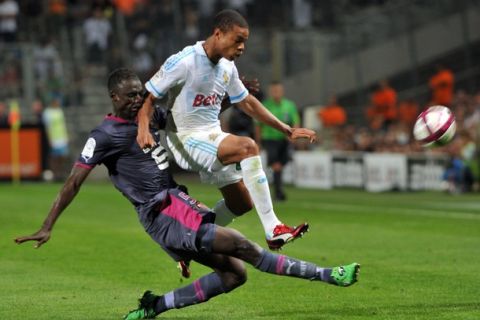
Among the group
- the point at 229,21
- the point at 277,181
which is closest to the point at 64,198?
the point at 229,21

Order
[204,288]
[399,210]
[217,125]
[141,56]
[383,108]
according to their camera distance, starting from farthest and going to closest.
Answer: [141,56]
[383,108]
[399,210]
[217,125]
[204,288]

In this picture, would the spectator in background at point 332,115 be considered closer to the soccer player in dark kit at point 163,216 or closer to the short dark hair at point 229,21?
the short dark hair at point 229,21

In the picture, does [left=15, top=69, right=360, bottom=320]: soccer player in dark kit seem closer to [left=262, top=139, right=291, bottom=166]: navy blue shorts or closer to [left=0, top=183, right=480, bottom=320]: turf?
[left=0, top=183, right=480, bottom=320]: turf

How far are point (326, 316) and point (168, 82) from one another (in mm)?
2234

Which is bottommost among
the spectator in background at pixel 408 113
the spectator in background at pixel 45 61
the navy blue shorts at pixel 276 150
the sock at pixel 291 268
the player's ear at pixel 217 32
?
the sock at pixel 291 268

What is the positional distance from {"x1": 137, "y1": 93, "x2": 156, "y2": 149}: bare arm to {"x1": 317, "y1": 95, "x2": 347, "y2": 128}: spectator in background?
21.5m

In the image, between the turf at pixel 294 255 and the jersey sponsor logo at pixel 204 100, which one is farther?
the turf at pixel 294 255

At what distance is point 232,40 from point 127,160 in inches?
52.8

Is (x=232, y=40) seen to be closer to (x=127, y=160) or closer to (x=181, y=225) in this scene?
(x=127, y=160)

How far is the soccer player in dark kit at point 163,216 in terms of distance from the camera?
835 centimetres

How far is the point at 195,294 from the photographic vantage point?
8.79 metres

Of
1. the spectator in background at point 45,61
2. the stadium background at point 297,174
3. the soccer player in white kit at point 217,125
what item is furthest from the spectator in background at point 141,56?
the soccer player in white kit at point 217,125

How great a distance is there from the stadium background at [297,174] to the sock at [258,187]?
78cm

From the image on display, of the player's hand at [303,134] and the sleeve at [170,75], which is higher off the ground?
the sleeve at [170,75]
